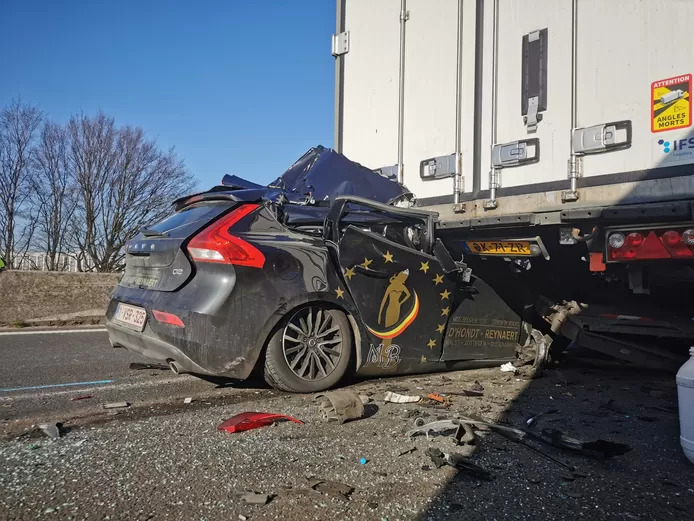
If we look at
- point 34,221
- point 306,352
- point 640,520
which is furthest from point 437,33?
point 34,221

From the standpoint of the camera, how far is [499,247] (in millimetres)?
4898

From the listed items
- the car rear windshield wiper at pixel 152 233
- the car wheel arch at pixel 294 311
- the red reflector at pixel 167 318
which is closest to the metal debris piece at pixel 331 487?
the car wheel arch at pixel 294 311

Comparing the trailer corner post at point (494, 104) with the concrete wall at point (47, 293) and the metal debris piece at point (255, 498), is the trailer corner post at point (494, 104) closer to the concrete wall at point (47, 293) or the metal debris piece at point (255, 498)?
the metal debris piece at point (255, 498)

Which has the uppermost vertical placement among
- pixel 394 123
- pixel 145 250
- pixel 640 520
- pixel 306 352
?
pixel 394 123

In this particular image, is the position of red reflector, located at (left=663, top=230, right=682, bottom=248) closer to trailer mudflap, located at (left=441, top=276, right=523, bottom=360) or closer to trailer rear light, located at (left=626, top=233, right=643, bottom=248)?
trailer rear light, located at (left=626, top=233, right=643, bottom=248)

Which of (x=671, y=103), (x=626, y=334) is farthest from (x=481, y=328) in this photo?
(x=671, y=103)

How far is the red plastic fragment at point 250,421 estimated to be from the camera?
3.25 metres

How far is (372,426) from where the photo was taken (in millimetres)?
3408

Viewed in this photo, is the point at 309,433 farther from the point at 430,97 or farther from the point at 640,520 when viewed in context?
the point at 430,97

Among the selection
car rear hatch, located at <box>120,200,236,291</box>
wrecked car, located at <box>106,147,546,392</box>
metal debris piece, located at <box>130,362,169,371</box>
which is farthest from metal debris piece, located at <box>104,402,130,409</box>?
metal debris piece, located at <box>130,362,169,371</box>

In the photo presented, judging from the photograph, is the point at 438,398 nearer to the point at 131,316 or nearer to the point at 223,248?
the point at 223,248

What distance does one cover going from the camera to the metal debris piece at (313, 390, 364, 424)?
3.48 m

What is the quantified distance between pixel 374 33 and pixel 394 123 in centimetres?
99

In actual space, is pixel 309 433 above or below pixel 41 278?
below
